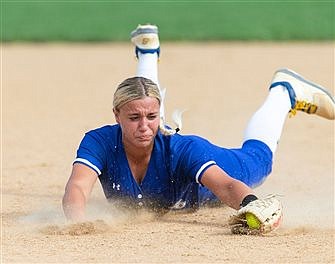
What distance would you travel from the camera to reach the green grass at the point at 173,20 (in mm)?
14281

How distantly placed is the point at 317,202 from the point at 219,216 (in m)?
0.73

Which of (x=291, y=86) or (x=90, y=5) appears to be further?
(x=90, y=5)

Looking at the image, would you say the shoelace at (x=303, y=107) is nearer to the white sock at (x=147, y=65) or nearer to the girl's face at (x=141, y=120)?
the white sock at (x=147, y=65)

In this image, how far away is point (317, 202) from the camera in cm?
555

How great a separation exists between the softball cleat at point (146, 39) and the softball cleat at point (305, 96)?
0.76m

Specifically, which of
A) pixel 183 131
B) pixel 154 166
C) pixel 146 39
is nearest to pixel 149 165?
pixel 154 166

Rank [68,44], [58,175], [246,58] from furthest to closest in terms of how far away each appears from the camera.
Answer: [68,44], [246,58], [58,175]

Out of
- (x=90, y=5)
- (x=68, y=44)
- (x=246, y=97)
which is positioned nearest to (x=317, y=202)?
(x=246, y=97)

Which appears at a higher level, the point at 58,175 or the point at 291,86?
the point at 291,86

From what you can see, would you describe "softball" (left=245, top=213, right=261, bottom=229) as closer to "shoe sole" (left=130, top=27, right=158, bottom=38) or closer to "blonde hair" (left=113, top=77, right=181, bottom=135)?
"blonde hair" (left=113, top=77, right=181, bottom=135)

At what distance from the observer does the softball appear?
4.46 m

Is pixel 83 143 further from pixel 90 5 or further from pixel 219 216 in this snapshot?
pixel 90 5

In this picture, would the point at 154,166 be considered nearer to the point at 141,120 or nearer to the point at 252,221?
the point at 141,120

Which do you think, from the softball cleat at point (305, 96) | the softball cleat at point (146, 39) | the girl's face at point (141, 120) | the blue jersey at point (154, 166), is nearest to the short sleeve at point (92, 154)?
the blue jersey at point (154, 166)
